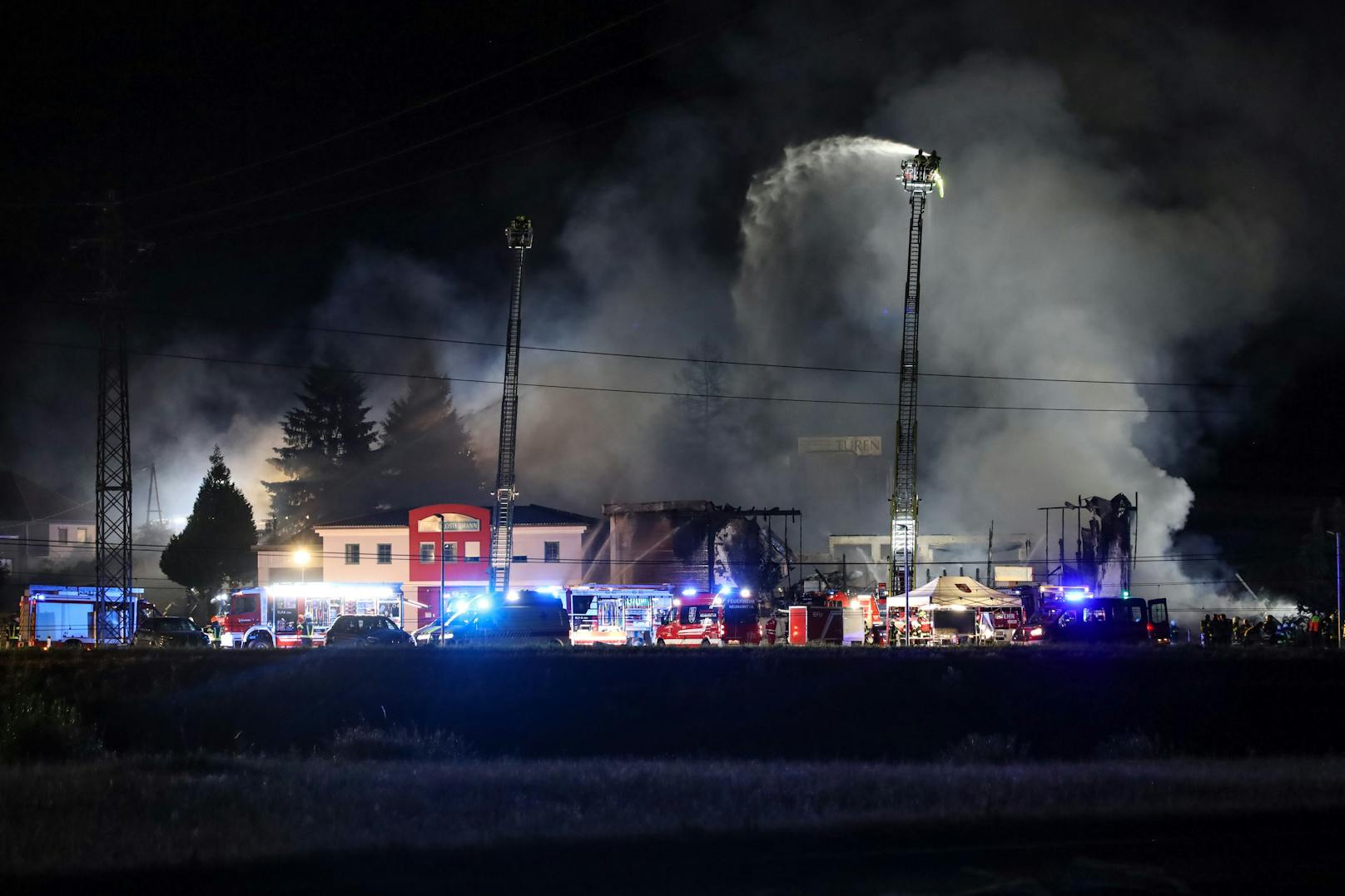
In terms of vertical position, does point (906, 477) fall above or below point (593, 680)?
above

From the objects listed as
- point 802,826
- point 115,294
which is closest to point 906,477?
point 115,294

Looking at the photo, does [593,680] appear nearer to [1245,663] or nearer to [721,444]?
A: [1245,663]

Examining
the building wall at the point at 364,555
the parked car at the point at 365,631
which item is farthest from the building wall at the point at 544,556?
the parked car at the point at 365,631

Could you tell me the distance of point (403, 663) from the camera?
26.0 m

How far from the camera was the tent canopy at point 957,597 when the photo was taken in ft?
146

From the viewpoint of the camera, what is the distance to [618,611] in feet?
161

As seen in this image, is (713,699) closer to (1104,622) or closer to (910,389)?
(1104,622)

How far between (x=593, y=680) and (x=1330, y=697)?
15.5 m

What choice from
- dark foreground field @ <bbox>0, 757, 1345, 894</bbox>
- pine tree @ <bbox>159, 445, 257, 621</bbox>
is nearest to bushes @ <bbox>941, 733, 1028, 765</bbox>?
dark foreground field @ <bbox>0, 757, 1345, 894</bbox>

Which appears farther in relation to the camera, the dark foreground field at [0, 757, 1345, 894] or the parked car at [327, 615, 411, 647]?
the parked car at [327, 615, 411, 647]

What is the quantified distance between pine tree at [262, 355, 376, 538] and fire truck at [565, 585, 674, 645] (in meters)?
67.8

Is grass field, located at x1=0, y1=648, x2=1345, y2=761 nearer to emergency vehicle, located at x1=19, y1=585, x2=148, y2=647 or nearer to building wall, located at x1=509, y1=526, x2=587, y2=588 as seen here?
emergency vehicle, located at x1=19, y1=585, x2=148, y2=647

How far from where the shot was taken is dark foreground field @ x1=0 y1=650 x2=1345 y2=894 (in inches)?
508

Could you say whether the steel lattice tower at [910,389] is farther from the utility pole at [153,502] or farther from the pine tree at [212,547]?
the utility pole at [153,502]
